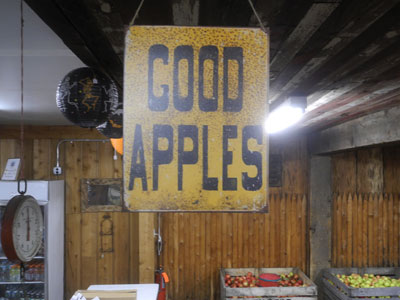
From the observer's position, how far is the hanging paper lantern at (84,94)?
1.83 m

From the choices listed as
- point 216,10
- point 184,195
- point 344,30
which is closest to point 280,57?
point 344,30

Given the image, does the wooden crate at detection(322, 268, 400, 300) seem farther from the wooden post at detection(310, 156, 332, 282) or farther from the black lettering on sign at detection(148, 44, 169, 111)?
the black lettering on sign at detection(148, 44, 169, 111)


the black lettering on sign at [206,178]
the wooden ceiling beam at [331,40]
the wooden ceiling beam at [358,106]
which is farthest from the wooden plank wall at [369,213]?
the black lettering on sign at [206,178]

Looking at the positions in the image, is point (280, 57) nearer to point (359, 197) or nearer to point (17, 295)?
point (359, 197)

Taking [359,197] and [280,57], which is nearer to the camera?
[280,57]

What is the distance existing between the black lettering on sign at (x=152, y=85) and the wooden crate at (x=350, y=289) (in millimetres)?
4410

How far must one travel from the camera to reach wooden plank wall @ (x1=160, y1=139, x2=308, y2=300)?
5.39 meters

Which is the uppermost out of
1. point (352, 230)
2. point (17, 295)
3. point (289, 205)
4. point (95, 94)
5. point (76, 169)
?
point (95, 94)

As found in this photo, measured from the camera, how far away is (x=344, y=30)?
1471mm

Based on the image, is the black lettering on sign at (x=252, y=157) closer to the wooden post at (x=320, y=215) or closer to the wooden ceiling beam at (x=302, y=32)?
the wooden ceiling beam at (x=302, y=32)

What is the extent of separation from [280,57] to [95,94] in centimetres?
114

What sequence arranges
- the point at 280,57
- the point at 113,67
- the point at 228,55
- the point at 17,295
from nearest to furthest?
the point at 228,55 < the point at 280,57 < the point at 113,67 < the point at 17,295

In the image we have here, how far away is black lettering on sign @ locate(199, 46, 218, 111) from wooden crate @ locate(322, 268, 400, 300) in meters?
4.29

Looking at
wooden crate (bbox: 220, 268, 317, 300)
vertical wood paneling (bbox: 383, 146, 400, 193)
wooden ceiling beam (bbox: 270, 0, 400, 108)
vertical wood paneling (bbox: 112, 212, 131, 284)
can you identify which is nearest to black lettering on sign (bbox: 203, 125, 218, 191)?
wooden ceiling beam (bbox: 270, 0, 400, 108)
